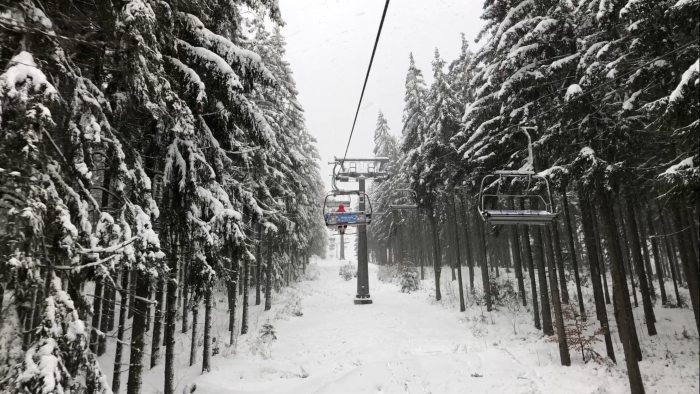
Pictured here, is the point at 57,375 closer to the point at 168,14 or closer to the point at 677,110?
the point at 168,14

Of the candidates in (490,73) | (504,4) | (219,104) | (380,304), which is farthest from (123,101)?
(380,304)

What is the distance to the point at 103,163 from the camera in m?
6.80

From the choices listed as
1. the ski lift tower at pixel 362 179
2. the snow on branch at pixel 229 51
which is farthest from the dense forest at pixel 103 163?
the ski lift tower at pixel 362 179

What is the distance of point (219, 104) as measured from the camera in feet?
29.0

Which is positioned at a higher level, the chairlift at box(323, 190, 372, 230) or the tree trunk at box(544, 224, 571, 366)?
the chairlift at box(323, 190, 372, 230)

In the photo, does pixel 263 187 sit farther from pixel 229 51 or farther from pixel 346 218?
pixel 229 51

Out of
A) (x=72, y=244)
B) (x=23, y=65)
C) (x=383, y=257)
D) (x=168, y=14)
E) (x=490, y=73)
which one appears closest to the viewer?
(x=23, y=65)

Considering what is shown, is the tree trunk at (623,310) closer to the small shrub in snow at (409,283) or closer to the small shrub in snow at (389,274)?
the small shrub in snow at (409,283)

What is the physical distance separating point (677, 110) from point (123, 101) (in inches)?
381

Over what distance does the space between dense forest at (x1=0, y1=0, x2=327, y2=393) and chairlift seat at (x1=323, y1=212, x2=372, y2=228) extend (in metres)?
5.00

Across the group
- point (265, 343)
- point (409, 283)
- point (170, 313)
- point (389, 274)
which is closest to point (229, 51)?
point (170, 313)

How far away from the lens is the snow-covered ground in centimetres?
1093

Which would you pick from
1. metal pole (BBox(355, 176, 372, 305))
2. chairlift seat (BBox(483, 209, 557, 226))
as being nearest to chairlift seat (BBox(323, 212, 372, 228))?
chairlift seat (BBox(483, 209, 557, 226))

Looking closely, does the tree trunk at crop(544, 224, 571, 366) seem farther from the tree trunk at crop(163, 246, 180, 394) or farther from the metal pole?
the metal pole
